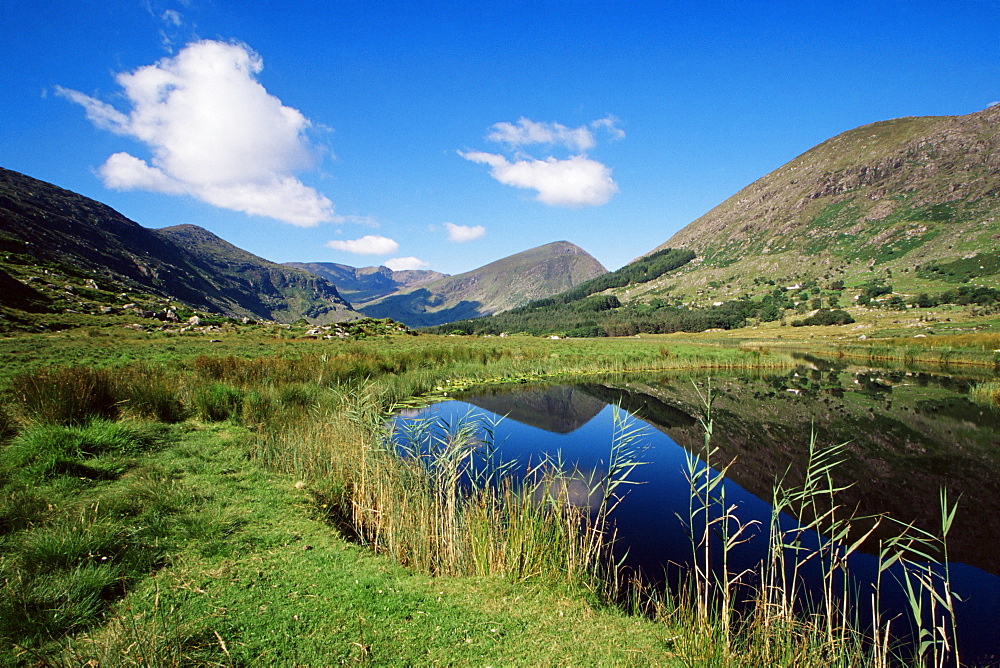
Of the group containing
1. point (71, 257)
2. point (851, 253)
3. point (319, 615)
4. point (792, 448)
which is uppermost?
point (71, 257)

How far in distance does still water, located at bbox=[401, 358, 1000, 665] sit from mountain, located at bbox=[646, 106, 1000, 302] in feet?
327

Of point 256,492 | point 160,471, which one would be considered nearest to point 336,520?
point 256,492

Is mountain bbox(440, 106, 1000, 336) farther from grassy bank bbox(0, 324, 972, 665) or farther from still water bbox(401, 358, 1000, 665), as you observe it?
grassy bank bbox(0, 324, 972, 665)

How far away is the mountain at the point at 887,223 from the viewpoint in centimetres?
10869

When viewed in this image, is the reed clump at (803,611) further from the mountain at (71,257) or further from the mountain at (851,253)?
the mountain at (851,253)

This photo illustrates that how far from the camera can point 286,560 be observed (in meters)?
4.64

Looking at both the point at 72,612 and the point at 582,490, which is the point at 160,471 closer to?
the point at 72,612

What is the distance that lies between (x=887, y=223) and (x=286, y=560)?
195 meters

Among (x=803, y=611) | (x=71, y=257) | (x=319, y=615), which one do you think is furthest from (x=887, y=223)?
(x=71, y=257)

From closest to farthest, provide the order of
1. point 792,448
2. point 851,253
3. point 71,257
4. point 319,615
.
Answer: point 319,615
point 792,448
point 71,257
point 851,253

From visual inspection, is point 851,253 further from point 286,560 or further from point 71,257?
point 71,257

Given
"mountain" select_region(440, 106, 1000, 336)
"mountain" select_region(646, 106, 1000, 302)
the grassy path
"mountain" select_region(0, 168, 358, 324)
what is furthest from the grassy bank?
"mountain" select_region(646, 106, 1000, 302)

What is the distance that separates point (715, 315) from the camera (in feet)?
371

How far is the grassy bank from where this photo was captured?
3375 mm
